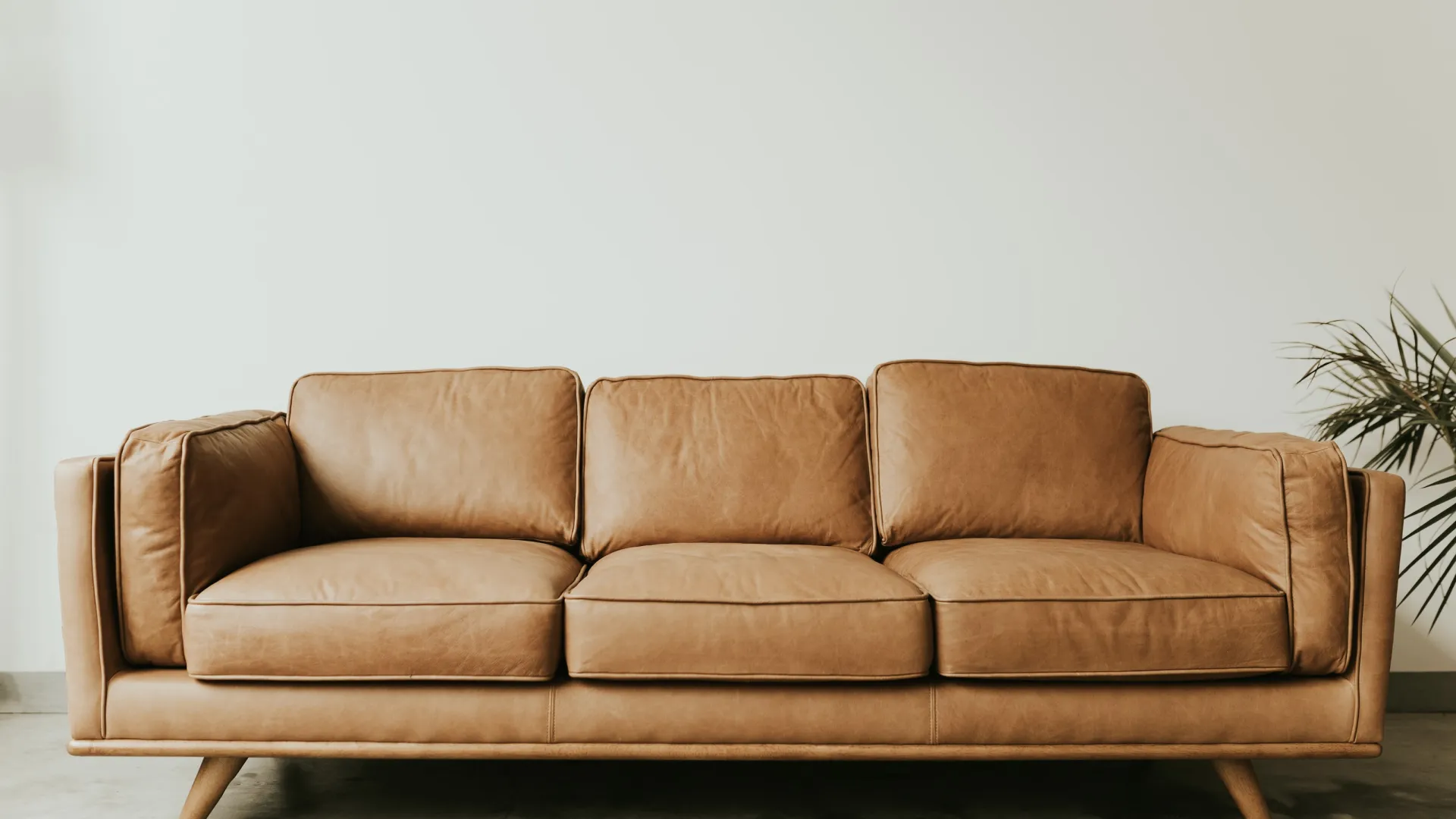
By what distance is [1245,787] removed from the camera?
1654 millimetres

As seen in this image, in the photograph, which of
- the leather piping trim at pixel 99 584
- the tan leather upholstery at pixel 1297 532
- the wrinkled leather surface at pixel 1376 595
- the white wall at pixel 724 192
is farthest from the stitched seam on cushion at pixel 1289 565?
the leather piping trim at pixel 99 584

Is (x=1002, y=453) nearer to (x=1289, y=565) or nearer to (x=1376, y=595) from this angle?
(x=1289, y=565)

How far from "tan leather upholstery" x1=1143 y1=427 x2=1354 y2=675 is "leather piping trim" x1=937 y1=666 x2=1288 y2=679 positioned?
3.5 inches

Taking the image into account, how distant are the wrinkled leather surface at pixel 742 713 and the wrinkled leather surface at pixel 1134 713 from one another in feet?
0.22

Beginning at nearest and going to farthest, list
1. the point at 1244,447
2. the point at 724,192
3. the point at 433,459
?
the point at 1244,447 < the point at 433,459 < the point at 724,192

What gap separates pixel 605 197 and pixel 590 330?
0.36m

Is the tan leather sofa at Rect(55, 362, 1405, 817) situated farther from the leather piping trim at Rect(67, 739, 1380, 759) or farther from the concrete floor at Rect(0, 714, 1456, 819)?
the concrete floor at Rect(0, 714, 1456, 819)

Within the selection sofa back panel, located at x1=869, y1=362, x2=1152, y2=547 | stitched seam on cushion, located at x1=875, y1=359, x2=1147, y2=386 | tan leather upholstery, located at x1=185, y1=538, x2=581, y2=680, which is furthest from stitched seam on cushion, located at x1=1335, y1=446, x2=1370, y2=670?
tan leather upholstery, located at x1=185, y1=538, x2=581, y2=680

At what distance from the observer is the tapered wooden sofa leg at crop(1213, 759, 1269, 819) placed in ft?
5.41

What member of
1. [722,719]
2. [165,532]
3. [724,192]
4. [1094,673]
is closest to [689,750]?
[722,719]

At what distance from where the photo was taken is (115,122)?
2461 millimetres

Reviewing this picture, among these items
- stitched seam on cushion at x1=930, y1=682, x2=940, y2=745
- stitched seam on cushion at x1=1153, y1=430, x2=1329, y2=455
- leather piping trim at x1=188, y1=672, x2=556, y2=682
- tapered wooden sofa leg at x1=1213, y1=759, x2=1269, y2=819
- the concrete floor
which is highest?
stitched seam on cushion at x1=1153, y1=430, x2=1329, y2=455

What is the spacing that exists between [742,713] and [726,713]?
0.09 feet

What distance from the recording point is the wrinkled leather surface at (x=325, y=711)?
1.58 metres
